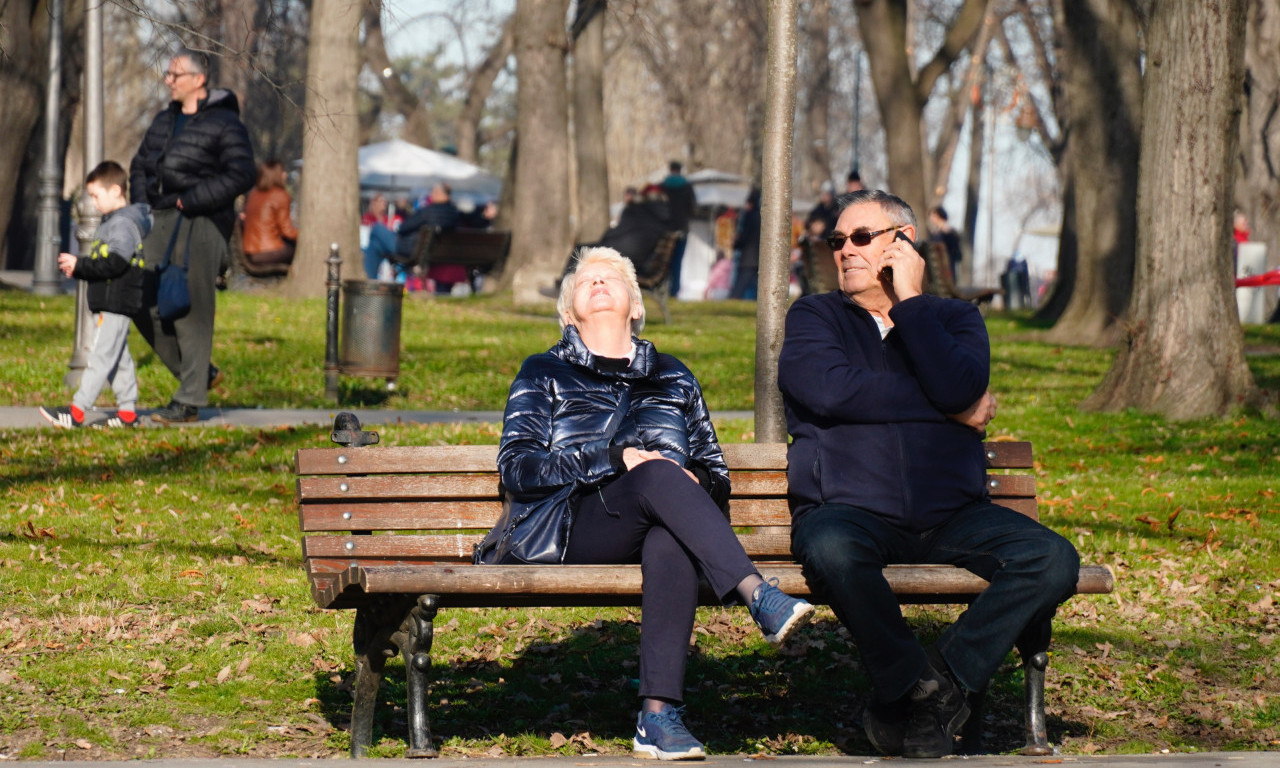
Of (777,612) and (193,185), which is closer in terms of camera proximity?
(777,612)

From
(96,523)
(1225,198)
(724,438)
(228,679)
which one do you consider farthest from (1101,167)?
(228,679)

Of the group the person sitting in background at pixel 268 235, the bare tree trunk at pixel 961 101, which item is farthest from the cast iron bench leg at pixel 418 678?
the bare tree trunk at pixel 961 101

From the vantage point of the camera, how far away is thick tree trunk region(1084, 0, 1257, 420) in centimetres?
1049

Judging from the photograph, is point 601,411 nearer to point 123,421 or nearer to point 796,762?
point 796,762

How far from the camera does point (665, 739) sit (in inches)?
163

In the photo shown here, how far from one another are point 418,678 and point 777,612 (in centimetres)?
96

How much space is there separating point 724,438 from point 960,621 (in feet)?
17.1

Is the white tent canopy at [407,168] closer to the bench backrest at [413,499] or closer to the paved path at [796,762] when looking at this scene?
the bench backrest at [413,499]

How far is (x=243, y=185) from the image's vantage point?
31.6ft

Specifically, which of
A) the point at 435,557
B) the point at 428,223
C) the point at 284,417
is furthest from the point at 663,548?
the point at 428,223

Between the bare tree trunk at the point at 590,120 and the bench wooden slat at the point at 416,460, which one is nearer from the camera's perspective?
the bench wooden slat at the point at 416,460

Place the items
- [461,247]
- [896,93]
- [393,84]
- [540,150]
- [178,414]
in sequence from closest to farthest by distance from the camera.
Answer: [178,414]
[896,93]
[540,150]
[461,247]
[393,84]

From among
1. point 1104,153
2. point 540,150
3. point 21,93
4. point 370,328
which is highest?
point 21,93

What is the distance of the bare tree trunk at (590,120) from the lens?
2514cm
